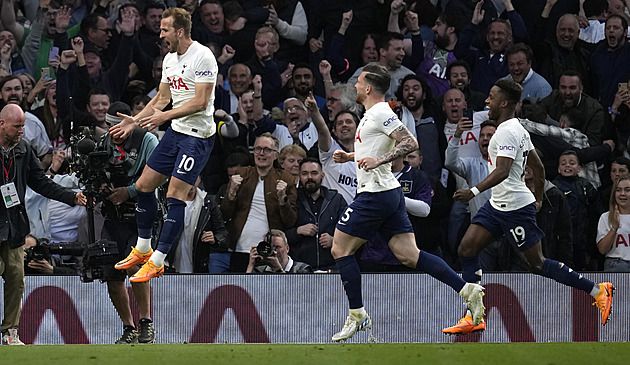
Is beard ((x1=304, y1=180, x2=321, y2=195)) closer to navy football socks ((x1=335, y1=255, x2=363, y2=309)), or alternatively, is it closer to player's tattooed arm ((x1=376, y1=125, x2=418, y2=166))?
navy football socks ((x1=335, y1=255, x2=363, y2=309))

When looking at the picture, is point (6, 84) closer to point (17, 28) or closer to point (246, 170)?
point (17, 28)

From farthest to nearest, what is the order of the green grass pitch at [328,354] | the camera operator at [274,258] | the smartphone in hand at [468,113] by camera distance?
1. the smartphone in hand at [468,113]
2. the camera operator at [274,258]
3. the green grass pitch at [328,354]

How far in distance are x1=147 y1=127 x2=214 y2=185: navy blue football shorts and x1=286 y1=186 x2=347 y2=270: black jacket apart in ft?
8.73

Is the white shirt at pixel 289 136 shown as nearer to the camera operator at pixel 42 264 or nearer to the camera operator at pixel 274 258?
the camera operator at pixel 274 258

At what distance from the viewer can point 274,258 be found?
1044cm

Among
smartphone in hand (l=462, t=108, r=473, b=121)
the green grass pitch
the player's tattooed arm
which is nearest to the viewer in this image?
the green grass pitch

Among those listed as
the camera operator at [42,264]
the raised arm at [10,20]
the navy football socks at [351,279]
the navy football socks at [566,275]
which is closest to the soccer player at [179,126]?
the navy football socks at [351,279]

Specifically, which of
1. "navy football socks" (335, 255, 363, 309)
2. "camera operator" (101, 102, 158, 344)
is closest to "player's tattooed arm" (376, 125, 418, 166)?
"navy football socks" (335, 255, 363, 309)

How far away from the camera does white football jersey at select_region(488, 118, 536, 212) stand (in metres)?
8.90

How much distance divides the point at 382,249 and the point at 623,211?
2728mm

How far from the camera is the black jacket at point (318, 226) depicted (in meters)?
10.8

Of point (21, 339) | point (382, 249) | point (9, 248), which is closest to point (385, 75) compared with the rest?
point (382, 249)

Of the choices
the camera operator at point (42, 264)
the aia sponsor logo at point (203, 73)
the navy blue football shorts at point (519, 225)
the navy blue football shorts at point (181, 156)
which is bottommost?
the camera operator at point (42, 264)

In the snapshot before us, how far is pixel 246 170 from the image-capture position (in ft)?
36.6
